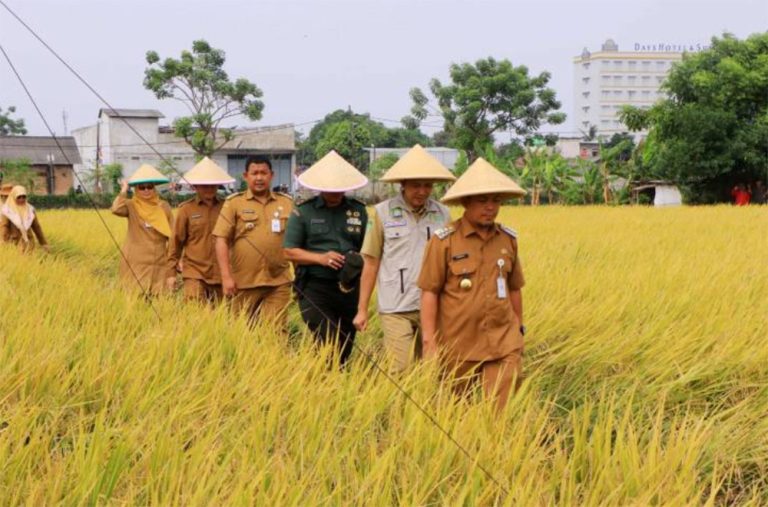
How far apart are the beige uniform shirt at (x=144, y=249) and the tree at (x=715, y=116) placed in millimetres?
16286

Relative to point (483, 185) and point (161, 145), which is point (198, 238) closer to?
point (483, 185)

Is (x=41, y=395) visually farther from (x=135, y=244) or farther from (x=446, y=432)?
(x=135, y=244)

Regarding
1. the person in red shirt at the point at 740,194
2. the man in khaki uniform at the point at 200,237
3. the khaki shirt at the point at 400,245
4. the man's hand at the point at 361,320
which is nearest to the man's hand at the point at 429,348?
the khaki shirt at the point at 400,245

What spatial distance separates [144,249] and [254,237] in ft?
3.66

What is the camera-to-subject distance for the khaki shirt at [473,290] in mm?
3127

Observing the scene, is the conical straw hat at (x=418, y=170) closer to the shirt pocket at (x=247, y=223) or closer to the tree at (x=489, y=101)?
the shirt pocket at (x=247, y=223)

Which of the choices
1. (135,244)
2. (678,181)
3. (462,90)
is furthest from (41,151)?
(135,244)

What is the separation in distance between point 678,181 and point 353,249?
18.4 meters

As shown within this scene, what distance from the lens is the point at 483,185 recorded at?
3059mm

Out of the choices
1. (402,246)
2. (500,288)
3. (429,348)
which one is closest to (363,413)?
(429,348)

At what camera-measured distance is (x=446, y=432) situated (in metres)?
2.17

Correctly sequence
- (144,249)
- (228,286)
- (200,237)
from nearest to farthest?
(228,286)
(200,237)
(144,249)

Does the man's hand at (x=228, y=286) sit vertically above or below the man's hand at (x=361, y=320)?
above

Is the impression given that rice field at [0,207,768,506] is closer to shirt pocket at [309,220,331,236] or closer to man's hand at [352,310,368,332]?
man's hand at [352,310,368,332]
